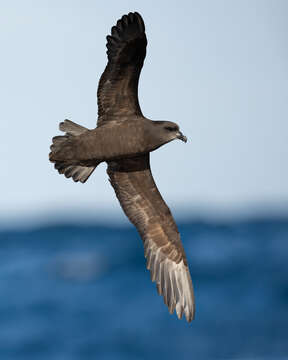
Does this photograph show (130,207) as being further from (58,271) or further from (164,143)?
(58,271)

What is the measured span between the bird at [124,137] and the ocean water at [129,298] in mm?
25554

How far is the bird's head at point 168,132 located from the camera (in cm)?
1145

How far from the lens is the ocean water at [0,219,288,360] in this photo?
39.7 meters

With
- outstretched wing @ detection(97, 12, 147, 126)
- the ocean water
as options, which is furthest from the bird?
the ocean water

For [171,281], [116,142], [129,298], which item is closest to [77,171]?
[116,142]

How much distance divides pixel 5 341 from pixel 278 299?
537 inches

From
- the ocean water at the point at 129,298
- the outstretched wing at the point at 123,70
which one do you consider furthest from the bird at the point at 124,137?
the ocean water at the point at 129,298

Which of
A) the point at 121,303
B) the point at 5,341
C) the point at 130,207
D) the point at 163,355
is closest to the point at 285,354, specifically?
the point at 163,355

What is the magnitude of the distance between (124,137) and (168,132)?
52cm

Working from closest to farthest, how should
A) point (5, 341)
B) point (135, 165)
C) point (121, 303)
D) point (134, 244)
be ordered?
1. point (135, 165)
2. point (5, 341)
3. point (121, 303)
4. point (134, 244)

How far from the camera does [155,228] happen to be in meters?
12.6

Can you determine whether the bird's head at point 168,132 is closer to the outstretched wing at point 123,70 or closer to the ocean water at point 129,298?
the outstretched wing at point 123,70

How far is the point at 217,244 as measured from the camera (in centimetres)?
5000

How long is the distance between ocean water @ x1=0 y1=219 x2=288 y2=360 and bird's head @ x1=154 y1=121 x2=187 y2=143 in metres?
26.6
